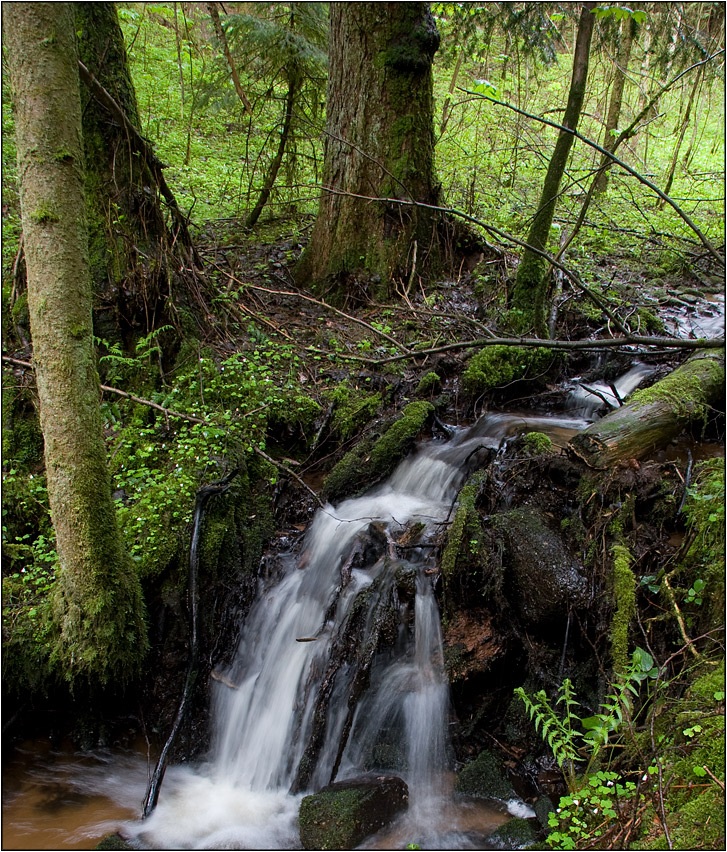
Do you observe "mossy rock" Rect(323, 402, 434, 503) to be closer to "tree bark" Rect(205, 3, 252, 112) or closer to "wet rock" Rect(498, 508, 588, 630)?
"wet rock" Rect(498, 508, 588, 630)

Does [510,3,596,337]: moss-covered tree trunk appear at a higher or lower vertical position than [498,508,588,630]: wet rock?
higher

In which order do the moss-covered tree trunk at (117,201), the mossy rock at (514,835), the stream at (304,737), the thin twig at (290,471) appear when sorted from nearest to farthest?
the mossy rock at (514,835)
the stream at (304,737)
the thin twig at (290,471)
the moss-covered tree trunk at (117,201)

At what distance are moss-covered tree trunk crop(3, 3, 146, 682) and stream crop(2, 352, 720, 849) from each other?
0.79 m

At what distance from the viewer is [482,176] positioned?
1177 centimetres

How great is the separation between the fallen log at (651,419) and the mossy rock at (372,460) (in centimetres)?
160

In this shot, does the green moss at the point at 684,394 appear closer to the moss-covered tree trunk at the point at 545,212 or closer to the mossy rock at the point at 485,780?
the moss-covered tree trunk at the point at 545,212

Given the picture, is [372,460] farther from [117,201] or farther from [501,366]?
[117,201]

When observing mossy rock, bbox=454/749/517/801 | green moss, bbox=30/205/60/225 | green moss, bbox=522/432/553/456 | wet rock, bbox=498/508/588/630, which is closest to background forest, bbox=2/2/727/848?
wet rock, bbox=498/508/588/630

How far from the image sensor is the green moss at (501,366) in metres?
5.73

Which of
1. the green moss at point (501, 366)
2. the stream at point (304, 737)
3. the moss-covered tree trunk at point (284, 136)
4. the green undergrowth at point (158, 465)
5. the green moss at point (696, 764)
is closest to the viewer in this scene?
the green moss at point (696, 764)

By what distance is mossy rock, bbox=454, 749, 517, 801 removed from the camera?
342 cm

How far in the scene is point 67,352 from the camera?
9.92 feet

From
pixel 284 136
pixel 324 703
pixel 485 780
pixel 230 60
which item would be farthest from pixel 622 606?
pixel 230 60

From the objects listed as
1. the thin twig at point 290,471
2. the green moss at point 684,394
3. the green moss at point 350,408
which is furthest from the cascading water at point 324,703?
the green moss at point 684,394
